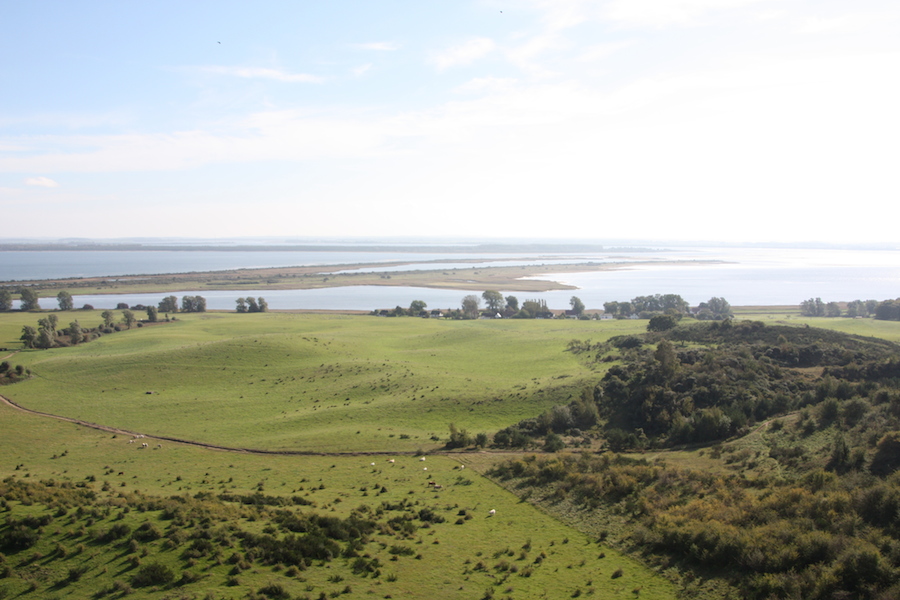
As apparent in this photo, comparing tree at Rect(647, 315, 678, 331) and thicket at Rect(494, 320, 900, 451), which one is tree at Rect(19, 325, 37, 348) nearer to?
thicket at Rect(494, 320, 900, 451)

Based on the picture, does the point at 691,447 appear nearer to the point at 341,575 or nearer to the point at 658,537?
the point at 658,537

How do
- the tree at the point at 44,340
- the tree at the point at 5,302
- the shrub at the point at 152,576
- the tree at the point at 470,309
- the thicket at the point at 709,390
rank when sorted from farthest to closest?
the tree at the point at 5,302 → the tree at the point at 470,309 → the tree at the point at 44,340 → the thicket at the point at 709,390 → the shrub at the point at 152,576

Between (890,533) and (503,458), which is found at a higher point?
(890,533)

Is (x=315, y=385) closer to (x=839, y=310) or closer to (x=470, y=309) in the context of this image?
(x=470, y=309)

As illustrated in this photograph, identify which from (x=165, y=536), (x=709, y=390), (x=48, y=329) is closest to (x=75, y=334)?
(x=48, y=329)

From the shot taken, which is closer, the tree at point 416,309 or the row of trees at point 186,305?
the tree at point 416,309

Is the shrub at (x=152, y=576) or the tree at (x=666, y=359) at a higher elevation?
the tree at (x=666, y=359)

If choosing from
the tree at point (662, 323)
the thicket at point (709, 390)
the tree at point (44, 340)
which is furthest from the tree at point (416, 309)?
the thicket at point (709, 390)

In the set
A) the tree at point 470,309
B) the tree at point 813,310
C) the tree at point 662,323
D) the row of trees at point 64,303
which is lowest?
the tree at point 813,310

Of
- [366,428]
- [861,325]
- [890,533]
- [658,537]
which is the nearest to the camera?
[890,533]

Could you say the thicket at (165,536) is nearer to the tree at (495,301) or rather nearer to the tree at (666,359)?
the tree at (666,359)

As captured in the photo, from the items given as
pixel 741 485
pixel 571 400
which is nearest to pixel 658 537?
pixel 741 485
